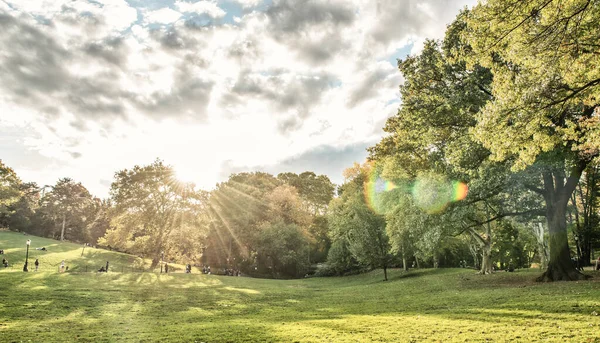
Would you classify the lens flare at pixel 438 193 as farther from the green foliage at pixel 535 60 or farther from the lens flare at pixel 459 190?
the green foliage at pixel 535 60

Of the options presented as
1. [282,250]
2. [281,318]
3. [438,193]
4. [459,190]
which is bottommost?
[281,318]

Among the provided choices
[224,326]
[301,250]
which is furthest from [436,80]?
[301,250]

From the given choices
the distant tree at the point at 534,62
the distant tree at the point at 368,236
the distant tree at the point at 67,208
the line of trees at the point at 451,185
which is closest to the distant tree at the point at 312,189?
the line of trees at the point at 451,185

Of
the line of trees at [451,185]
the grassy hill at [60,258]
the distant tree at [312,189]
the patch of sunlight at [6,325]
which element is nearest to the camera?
the line of trees at [451,185]

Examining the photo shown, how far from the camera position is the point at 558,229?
959 inches

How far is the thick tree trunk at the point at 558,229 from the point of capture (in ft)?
79.0

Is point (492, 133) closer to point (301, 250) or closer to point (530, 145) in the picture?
point (530, 145)

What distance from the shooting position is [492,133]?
14.2m

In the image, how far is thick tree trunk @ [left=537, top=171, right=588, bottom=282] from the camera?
2408cm

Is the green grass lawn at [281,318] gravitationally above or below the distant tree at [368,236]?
below

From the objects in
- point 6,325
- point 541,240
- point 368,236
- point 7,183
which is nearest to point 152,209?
point 7,183

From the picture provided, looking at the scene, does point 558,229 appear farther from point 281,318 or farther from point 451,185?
point 281,318

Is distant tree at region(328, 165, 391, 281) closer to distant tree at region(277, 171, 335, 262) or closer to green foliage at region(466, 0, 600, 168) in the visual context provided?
green foliage at region(466, 0, 600, 168)

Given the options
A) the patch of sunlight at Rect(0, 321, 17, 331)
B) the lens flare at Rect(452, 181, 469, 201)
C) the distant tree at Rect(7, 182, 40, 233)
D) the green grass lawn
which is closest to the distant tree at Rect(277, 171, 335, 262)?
the distant tree at Rect(7, 182, 40, 233)
